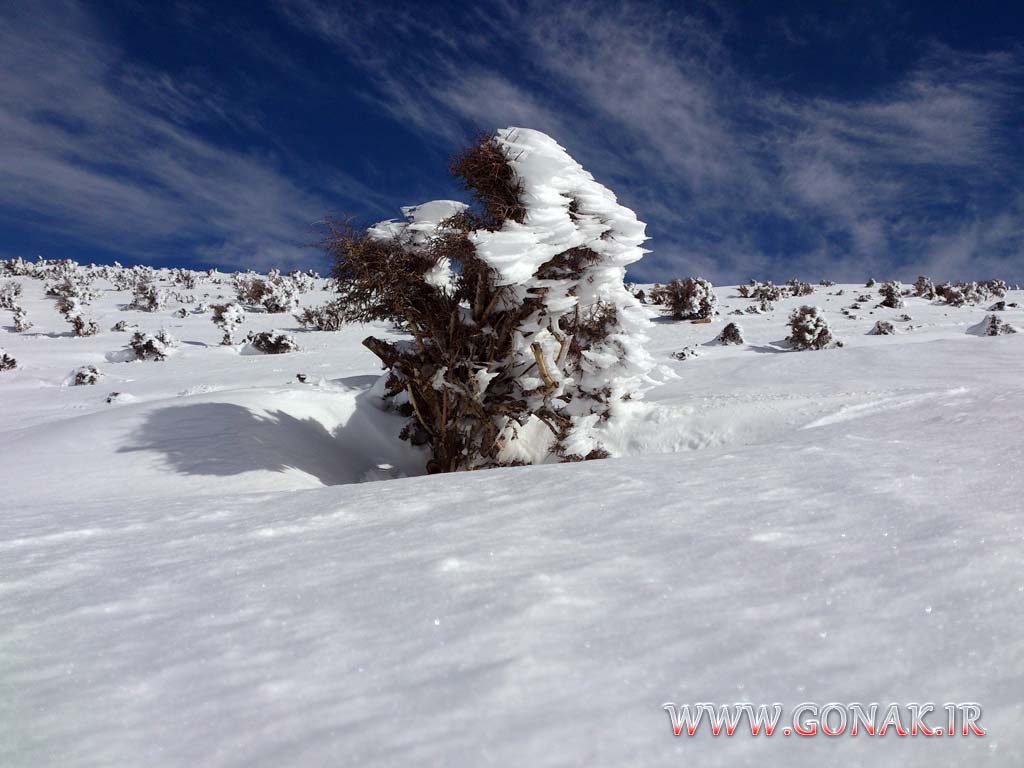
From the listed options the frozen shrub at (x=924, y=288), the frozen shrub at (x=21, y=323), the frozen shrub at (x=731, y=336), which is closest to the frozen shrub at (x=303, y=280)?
the frozen shrub at (x=21, y=323)

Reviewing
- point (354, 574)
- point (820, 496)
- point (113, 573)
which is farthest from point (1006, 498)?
point (113, 573)

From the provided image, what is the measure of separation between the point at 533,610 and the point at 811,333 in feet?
47.6

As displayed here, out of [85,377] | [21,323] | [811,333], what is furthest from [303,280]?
[811,333]

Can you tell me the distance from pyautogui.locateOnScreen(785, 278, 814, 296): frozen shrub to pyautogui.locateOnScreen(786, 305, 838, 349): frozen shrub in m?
17.9

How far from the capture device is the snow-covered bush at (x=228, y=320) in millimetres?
18500

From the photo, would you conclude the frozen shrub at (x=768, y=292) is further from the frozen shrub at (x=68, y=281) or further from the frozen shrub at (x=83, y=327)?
the frozen shrub at (x=68, y=281)

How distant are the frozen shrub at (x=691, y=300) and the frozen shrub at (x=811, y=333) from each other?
6.15 metres

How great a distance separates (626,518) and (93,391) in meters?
13.4

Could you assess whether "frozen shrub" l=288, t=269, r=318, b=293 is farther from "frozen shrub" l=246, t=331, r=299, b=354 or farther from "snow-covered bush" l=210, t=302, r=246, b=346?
"frozen shrub" l=246, t=331, r=299, b=354

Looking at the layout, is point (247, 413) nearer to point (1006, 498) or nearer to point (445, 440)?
point (445, 440)

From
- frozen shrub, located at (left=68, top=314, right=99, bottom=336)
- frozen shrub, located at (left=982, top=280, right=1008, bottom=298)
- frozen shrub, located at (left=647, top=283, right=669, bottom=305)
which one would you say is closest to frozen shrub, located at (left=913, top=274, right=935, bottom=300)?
frozen shrub, located at (left=982, top=280, right=1008, bottom=298)

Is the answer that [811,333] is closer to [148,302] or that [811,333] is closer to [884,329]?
[884,329]

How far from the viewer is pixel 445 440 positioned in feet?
25.2

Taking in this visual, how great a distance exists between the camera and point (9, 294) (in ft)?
83.5
